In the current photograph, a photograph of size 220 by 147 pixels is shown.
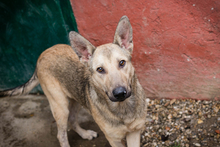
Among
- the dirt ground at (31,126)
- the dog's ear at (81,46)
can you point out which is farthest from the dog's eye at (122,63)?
the dirt ground at (31,126)

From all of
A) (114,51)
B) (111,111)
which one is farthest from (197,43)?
(111,111)

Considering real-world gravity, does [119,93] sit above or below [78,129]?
above

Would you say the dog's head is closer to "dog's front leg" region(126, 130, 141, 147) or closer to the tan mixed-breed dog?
the tan mixed-breed dog

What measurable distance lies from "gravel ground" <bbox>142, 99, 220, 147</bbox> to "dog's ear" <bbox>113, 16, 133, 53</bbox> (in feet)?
5.70

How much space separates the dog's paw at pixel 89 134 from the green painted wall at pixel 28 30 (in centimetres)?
199

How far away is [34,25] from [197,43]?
346cm

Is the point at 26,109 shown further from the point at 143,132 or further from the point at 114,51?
the point at 114,51

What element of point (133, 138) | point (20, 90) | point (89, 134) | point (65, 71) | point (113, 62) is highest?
point (113, 62)

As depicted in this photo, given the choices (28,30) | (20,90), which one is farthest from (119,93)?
(28,30)

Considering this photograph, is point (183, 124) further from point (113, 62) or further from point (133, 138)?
point (113, 62)

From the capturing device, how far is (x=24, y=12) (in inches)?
179

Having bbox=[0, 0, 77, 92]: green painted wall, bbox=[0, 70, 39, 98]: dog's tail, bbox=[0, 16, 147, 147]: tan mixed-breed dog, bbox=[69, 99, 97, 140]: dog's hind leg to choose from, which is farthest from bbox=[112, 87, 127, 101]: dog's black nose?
bbox=[0, 0, 77, 92]: green painted wall

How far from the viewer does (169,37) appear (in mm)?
3574

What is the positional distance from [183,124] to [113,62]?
2.02m
